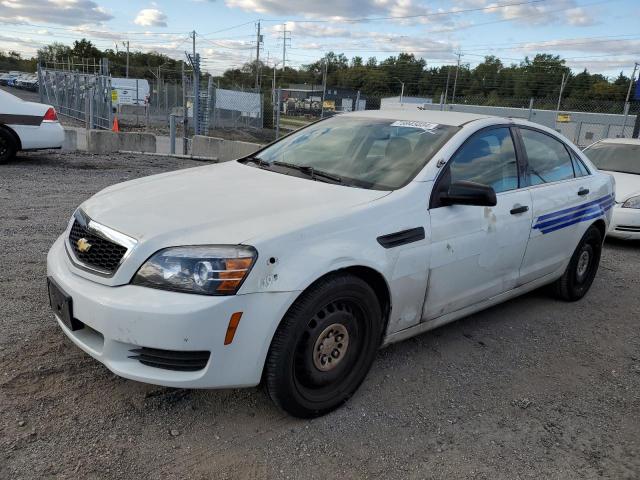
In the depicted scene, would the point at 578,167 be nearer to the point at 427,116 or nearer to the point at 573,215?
the point at 573,215

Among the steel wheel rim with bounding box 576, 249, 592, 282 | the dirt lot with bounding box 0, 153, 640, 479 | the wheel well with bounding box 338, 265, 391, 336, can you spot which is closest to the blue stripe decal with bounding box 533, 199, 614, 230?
the steel wheel rim with bounding box 576, 249, 592, 282

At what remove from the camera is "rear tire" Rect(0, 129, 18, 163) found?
9867 mm

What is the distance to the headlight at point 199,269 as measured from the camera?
2.45m

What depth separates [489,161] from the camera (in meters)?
3.80

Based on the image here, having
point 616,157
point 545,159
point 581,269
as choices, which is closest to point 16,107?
point 545,159

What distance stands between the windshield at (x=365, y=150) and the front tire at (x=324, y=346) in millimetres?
776

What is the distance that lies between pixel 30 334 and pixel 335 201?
2172 mm

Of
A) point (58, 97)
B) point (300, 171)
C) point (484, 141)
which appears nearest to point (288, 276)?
point (300, 171)

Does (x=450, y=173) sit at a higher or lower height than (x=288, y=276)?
higher

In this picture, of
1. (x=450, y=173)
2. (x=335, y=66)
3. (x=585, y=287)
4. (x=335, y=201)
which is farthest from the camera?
(x=335, y=66)

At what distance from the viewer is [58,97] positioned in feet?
81.6

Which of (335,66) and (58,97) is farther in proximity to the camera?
(335,66)

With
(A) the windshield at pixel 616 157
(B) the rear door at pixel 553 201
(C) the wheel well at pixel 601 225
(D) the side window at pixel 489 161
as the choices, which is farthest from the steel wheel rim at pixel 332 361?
(A) the windshield at pixel 616 157

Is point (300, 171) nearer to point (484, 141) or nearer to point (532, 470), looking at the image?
point (484, 141)
